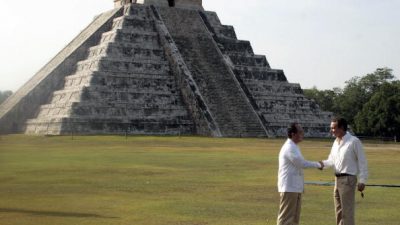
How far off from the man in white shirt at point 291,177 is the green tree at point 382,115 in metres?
51.1

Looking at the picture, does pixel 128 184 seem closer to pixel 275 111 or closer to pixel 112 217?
pixel 112 217

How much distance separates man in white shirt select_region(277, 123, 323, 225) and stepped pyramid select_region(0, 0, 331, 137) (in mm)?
30977

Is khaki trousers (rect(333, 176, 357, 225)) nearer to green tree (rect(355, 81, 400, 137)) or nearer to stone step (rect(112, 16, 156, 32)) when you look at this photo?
stone step (rect(112, 16, 156, 32))

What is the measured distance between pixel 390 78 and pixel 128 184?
68195 mm

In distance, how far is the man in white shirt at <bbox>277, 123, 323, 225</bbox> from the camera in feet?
29.5

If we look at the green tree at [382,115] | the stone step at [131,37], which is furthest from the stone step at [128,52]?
the green tree at [382,115]

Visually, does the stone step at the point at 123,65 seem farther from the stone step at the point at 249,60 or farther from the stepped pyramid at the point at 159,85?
the stone step at the point at 249,60

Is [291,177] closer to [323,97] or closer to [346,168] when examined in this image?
[346,168]

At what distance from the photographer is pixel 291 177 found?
29.7ft

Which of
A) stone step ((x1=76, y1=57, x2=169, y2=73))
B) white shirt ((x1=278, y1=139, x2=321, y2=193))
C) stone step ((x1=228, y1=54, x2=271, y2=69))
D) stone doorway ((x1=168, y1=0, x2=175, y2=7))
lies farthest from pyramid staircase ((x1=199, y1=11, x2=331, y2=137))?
white shirt ((x1=278, y1=139, x2=321, y2=193))

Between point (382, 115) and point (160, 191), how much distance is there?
155 ft

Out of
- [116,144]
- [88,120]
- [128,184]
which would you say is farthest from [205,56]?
[128,184]

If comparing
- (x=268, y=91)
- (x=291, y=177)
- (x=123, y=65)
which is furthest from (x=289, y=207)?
(x=268, y=91)

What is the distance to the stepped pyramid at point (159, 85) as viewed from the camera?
41.2 metres
